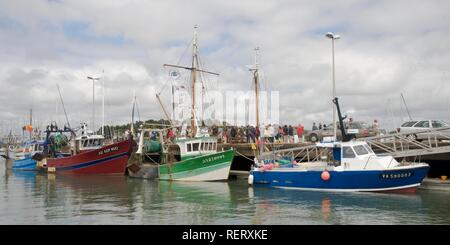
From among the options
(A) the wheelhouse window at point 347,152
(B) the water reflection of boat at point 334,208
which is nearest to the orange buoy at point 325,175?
(B) the water reflection of boat at point 334,208

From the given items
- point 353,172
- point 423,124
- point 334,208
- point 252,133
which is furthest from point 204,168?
point 423,124

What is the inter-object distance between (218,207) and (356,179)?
294 inches

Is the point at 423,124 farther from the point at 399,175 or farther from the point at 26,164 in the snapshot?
the point at 26,164

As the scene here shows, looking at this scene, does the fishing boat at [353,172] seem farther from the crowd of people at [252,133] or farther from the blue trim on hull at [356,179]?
the crowd of people at [252,133]

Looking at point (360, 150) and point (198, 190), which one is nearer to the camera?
point (360, 150)

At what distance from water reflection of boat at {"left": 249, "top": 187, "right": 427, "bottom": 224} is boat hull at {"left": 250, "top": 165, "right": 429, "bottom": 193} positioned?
57 cm

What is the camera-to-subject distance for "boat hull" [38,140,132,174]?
39188 mm

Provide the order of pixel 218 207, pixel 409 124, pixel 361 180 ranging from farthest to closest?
pixel 409 124 → pixel 361 180 → pixel 218 207

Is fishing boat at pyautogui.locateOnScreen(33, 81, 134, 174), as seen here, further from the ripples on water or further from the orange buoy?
the orange buoy

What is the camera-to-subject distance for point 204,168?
32125 millimetres

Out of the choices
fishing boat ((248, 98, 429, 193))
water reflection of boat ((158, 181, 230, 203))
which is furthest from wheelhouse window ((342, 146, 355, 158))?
water reflection of boat ((158, 181, 230, 203))

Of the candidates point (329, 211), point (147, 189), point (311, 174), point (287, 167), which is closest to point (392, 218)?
point (329, 211)

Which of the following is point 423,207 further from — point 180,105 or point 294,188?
point 180,105
